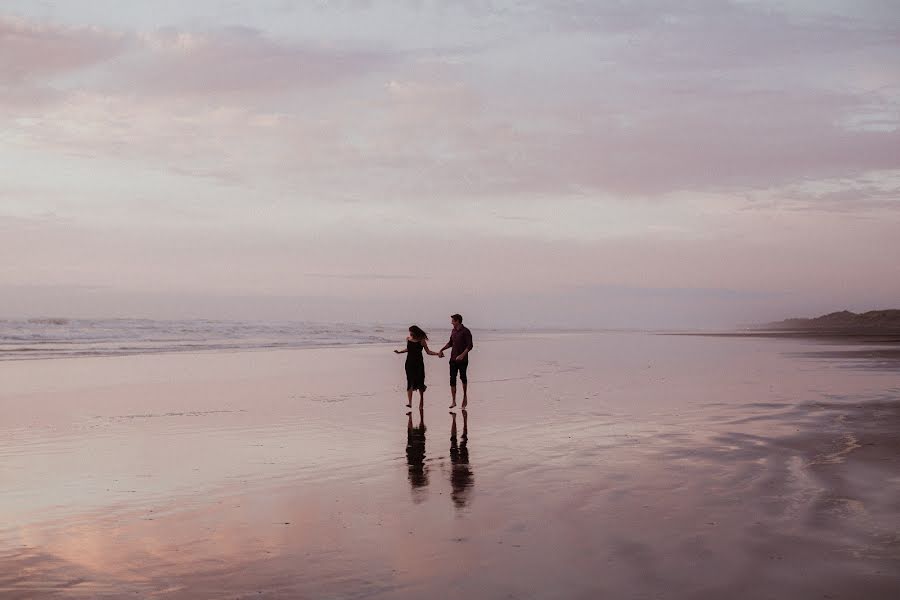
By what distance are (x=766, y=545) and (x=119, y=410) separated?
1393 centimetres

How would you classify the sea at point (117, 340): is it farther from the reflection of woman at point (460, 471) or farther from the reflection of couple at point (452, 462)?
the reflection of woman at point (460, 471)

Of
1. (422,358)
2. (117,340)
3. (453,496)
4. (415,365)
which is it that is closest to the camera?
(453,496)

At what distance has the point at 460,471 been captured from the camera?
10.1 meters

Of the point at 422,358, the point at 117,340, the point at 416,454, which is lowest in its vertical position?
the point at 416,454

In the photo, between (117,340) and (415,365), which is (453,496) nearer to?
(415,365)

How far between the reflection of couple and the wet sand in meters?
0.05

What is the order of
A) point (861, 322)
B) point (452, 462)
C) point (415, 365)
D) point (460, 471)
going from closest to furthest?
point (460, 471) < point (452, 462) < point (415, 365) < point (861, 322)

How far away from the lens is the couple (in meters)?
17.5

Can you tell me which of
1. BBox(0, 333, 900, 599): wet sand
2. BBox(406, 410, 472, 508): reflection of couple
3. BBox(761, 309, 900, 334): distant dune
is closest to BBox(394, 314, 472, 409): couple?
BBox(0, 333, 900, 599): wet sand

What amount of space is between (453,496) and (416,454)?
9.75 feet

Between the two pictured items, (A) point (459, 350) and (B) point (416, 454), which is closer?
(B) point (416, 454)

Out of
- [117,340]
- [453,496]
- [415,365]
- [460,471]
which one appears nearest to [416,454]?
[460,471]

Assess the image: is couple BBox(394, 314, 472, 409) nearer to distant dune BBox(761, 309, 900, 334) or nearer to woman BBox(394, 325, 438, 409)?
woman BBox(394, 325, 438, 409)

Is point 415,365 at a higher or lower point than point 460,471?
higher
